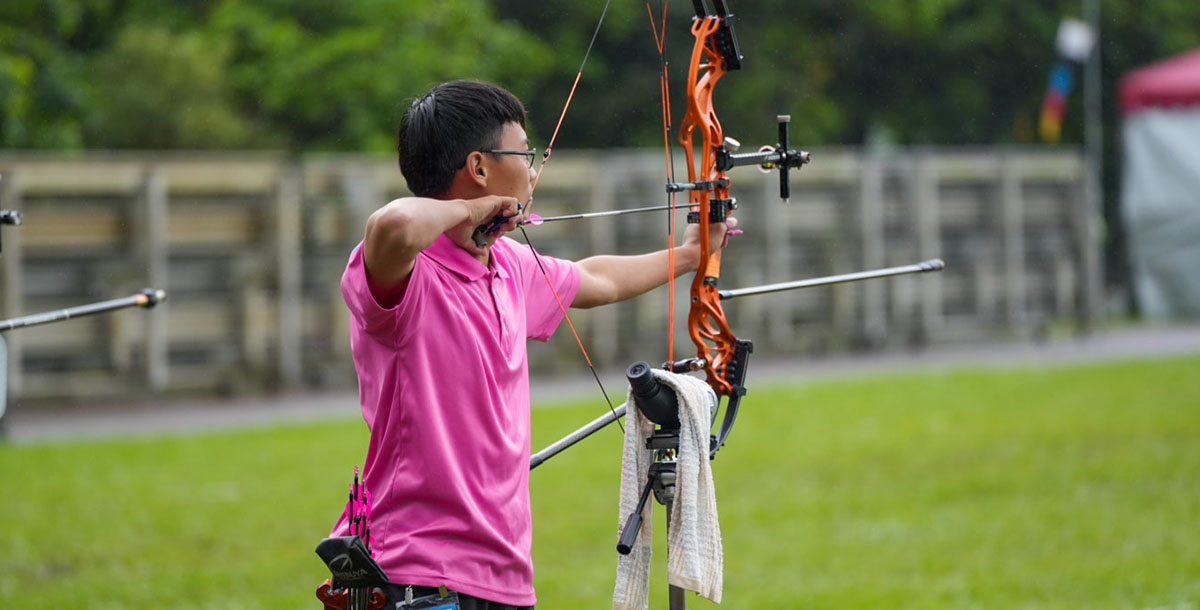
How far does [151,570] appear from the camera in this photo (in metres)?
7.27

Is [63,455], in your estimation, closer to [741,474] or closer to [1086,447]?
[741,474]

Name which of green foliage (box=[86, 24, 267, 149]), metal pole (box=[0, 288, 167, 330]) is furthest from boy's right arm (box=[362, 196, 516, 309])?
green foliage (box=[86, 24, 267, 149])

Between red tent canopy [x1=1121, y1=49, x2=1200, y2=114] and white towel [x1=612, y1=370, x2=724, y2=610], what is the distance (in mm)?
17516

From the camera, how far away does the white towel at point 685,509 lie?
309 centimetres

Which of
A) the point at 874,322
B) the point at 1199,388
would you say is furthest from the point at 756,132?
the point at 1199,388

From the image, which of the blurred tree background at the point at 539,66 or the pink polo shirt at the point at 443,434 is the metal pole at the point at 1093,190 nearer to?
the blurred tree background at the point at 539,66

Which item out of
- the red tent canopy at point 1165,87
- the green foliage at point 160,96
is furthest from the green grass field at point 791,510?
the red tent canopy at point 1165,87

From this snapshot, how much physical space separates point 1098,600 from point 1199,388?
6850mm

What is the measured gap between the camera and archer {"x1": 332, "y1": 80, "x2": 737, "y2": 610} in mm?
3064

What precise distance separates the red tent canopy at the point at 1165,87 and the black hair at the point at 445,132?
17.6 m

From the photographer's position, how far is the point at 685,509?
10.1 ft

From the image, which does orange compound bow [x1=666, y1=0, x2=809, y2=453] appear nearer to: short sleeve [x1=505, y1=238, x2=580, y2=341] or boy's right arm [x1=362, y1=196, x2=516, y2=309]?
short sleeve [x1=505, y1=238, x2=580, y2=341]

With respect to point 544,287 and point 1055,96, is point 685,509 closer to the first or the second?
point 544,287

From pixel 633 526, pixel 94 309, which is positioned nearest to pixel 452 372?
pixel 633 526
